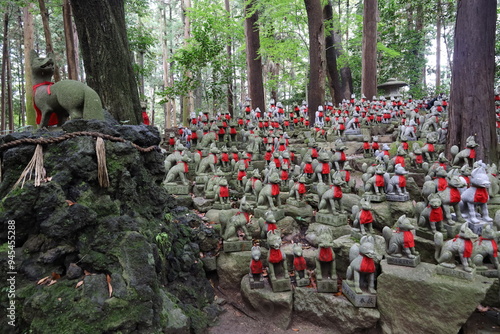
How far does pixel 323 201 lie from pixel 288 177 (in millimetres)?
1774

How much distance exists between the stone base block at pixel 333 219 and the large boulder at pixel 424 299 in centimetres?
133

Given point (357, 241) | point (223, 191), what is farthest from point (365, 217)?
point (223, 191)

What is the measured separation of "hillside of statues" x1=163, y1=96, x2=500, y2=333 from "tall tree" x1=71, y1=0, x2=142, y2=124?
73.8 inches

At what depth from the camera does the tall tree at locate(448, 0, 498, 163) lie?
21.8 feet

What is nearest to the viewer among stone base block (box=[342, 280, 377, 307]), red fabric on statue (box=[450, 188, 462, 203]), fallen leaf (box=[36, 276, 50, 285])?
fallen leaf (box=[36, 276, 50, 285])

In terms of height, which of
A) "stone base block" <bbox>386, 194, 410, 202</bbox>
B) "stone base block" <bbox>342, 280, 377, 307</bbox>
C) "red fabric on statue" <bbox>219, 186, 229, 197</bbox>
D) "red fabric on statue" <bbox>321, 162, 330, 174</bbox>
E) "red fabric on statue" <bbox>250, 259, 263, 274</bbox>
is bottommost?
"stone base block" <bbox>342, 280, 377, 307</bbox>

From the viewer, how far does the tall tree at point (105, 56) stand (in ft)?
16.1

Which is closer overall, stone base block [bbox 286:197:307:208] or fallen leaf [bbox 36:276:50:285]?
fallen leaf [bbox 36:276:50:285]

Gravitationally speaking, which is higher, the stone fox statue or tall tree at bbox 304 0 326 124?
tall tree at bbox 304 0 326 124

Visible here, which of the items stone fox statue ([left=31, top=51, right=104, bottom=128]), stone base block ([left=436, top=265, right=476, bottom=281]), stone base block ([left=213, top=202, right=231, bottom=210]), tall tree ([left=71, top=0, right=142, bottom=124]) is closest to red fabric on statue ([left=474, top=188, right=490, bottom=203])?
stone base block ([left=436, top=265, right=476, bottom=281])

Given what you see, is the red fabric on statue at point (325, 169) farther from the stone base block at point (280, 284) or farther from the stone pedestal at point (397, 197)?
the stone base block at point (280, 284)

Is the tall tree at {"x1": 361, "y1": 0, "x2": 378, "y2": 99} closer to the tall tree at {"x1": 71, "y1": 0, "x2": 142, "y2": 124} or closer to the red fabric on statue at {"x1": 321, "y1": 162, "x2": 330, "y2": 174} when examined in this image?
the red fabric on statue at {"x1": 321, "y1": 162, "x2": 330, "y2": 174}

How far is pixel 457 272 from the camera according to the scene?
3730mm

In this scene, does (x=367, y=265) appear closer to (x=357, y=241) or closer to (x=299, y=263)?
(x=357, y=241)
